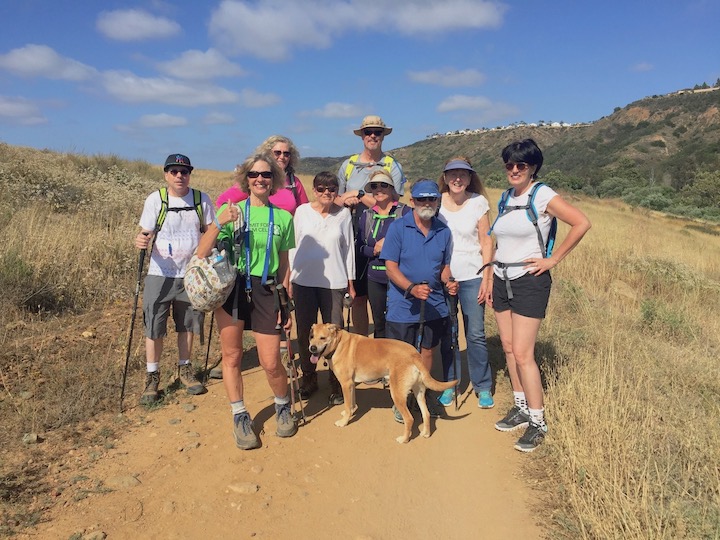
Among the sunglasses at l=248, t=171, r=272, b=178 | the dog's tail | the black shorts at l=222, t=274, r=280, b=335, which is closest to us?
the sunglasses at l=248, t=171, r=272, b=178

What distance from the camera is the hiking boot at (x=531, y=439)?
12.8ft

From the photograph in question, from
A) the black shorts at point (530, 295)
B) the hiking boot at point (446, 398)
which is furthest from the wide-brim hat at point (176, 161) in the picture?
the hiking boot at point (446, 398)

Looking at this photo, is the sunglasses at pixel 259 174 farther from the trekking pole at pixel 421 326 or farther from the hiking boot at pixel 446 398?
the hiking boot at pixel 446 398

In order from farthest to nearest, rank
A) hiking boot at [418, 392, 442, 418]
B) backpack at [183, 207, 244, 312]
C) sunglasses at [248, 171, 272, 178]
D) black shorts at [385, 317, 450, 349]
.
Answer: hiking boot at [418, 392, 442, 418], black shorts at [385, 317, 450, 349], sunglasses at [248, 171, 272, 178], backpack at [183, 207, 244, 312]

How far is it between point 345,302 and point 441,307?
94 cm

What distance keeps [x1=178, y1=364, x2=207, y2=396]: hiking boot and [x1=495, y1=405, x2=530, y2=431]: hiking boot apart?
2976 mm

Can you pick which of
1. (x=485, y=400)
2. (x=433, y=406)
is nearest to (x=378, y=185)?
(x=433, y=406)

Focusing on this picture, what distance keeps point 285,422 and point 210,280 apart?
1.50m

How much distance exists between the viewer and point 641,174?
48.0 m

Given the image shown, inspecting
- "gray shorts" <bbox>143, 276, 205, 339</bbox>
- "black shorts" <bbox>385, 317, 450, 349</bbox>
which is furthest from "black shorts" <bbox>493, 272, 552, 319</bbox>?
"gray shorts" <bbox>143, 276, 205, 339</bbox>

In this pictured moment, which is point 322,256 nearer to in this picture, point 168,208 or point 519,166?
point 168,208

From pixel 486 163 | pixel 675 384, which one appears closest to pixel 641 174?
pixel 486 163

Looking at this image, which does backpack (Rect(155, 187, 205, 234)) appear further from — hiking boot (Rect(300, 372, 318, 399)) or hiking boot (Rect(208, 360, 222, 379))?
hiking boot (Rect(300, 372, 318, 399))

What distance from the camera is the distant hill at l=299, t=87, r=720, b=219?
41.4m
